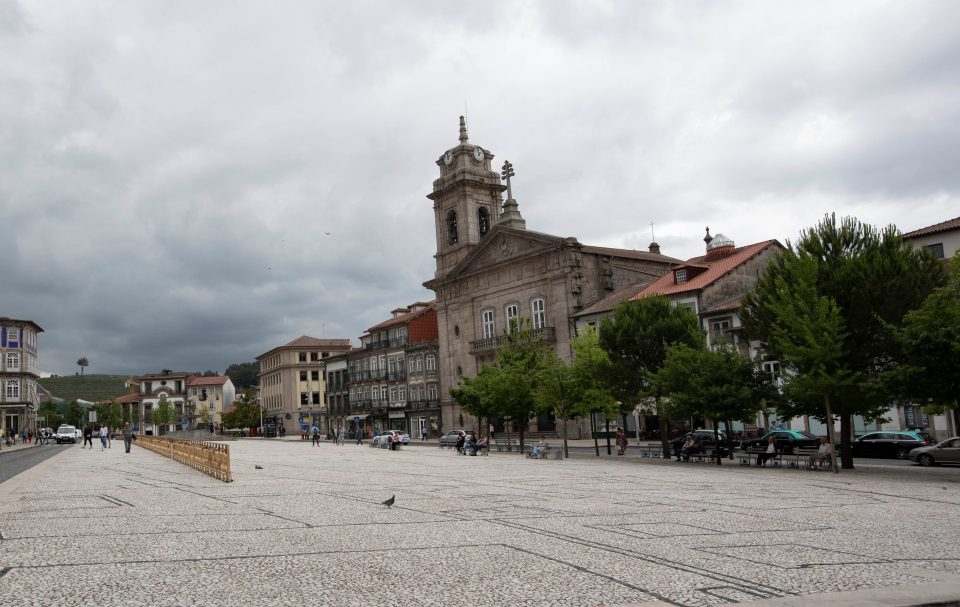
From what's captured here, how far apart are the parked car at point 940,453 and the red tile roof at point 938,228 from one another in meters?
14.6

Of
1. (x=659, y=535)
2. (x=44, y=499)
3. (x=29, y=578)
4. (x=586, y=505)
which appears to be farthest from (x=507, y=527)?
(x=44, y=499)

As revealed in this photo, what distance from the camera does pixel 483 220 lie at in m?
74.1

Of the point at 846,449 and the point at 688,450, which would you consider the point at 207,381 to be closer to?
the point at 688,450

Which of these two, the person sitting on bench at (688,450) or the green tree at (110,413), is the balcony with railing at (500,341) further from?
the green tree at (110,413)

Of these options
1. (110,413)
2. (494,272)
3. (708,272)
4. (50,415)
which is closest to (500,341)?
(494,272)

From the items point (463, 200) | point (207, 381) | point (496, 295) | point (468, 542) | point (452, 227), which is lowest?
point (468, 542)

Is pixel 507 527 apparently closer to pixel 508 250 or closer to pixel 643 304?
pixel 643 304

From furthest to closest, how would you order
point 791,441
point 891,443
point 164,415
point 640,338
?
point 164,415
point 791,441
point 640,338
point 891,443

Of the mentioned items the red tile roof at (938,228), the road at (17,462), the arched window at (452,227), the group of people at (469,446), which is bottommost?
the group of people at (469,446)

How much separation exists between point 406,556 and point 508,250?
2223 inches

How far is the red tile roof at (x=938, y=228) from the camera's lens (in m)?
40.1

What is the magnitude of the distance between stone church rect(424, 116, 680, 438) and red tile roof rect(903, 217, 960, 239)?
71.6ft

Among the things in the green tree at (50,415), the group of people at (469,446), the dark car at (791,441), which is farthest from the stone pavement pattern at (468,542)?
the green tree at (50,415)

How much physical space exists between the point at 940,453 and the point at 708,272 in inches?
974
